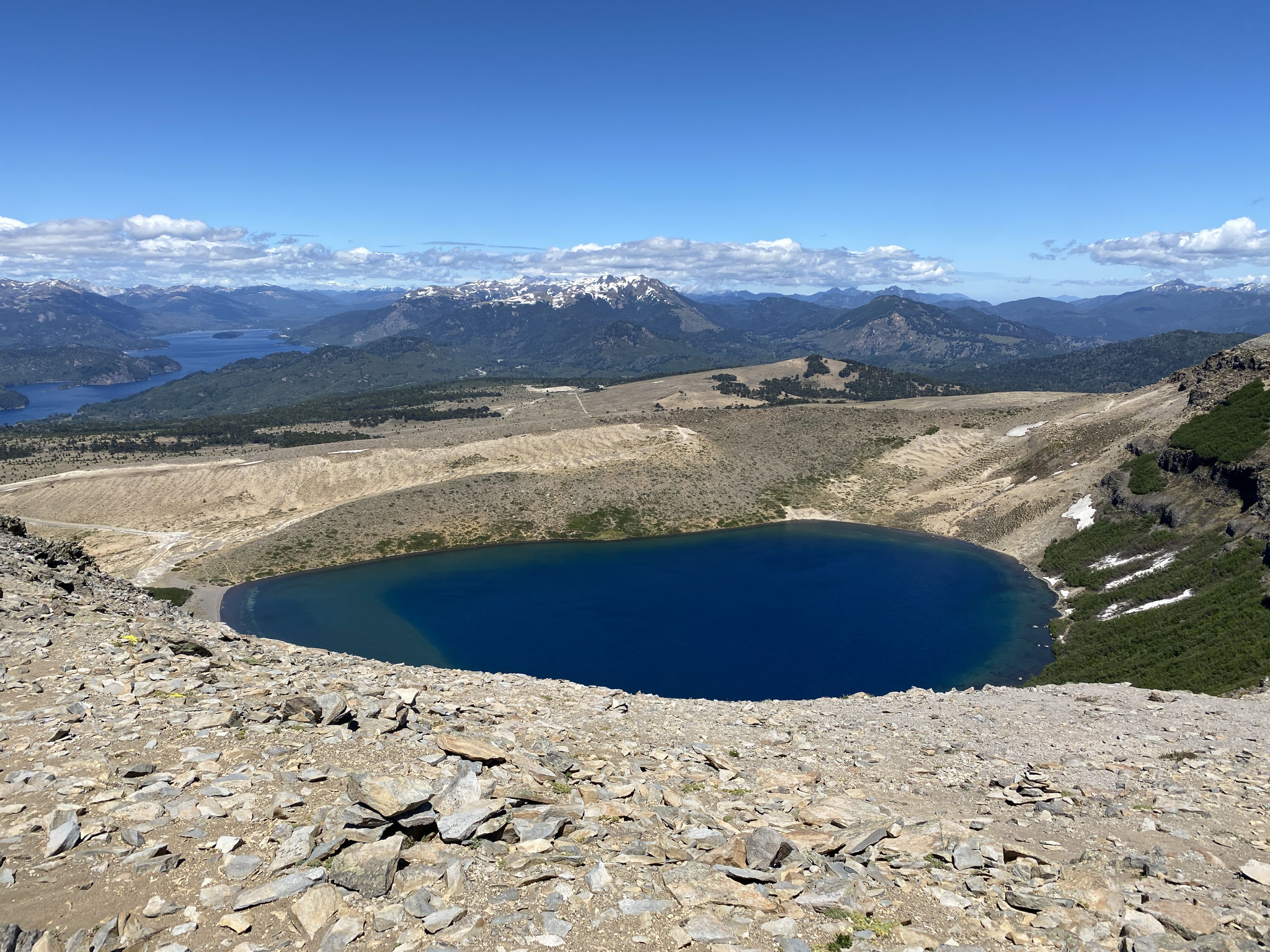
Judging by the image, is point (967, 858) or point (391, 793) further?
point (967, 858)

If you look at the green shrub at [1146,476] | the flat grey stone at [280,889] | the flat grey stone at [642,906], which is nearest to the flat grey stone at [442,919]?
the flat grey stone at [280,889]

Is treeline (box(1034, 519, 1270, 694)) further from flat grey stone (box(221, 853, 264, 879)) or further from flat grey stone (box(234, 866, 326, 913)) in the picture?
flat grey stone (box(221, 853, 264, 879))

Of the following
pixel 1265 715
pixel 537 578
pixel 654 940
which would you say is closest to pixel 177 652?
pixel 654 940

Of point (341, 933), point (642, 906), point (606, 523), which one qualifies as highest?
point (341, 933)

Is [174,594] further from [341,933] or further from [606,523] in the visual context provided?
[341,933]

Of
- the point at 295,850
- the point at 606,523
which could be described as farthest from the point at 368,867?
the point at 606,523

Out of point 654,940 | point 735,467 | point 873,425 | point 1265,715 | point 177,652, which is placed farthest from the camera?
point 873,425

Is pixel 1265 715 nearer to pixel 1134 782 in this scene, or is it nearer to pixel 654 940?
pixel 1134 782
